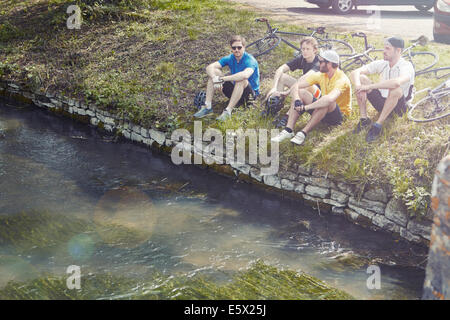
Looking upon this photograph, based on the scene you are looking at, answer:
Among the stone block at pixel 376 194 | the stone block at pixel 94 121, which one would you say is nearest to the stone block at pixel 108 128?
the stone block at pixel 94 121

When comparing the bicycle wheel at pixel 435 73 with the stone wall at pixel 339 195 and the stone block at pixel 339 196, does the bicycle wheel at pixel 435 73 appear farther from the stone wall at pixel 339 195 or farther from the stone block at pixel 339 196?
the stone block at pixel 339 196

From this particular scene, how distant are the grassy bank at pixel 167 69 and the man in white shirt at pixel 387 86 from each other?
0.72 ft

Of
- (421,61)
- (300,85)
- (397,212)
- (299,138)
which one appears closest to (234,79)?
(300,85)

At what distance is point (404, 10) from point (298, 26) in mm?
5382

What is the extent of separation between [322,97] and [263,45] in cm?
392

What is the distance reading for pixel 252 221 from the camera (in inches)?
264

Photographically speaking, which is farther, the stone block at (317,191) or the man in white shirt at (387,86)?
the stone block at (317,191)

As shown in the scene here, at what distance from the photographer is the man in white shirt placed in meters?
6.80

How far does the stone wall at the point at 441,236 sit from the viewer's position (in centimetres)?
382

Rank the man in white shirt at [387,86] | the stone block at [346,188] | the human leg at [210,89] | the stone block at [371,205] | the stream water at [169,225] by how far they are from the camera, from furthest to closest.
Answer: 1. the human leg at [210,89]
2. the man in white shirt at [387,86]
3. the stone block at [346,188]
4. the stone block at [371,205]
5. the stream water at [169,225]

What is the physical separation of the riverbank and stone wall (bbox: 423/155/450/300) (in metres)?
2.12

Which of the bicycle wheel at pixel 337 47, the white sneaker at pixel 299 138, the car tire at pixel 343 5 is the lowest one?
the white sneaker at pixel 299 138

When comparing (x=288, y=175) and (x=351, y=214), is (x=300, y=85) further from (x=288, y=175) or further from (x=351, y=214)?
A: (x=351, y=214)

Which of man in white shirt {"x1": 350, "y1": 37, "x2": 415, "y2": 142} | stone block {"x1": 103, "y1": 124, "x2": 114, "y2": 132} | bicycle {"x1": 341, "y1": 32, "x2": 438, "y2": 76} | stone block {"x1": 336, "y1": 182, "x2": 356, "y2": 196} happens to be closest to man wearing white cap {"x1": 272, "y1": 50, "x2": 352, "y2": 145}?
man in white shirt {"x1": 350, "y1": 37, "x2": 415, "y2": 142}
